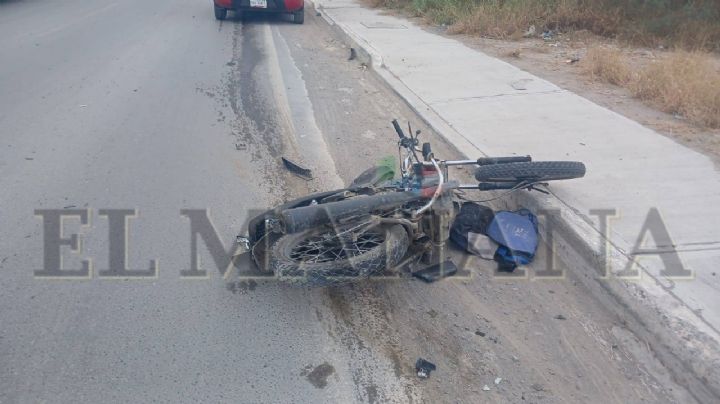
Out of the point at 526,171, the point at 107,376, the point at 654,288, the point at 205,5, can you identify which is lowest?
the point at 107,376

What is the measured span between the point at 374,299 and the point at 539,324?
38.7 inches

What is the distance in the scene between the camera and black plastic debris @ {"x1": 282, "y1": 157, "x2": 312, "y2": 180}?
5.86m

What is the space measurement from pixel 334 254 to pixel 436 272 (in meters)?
0.71

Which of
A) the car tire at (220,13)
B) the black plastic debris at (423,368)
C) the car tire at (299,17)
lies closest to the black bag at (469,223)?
the black plastic debris at (423,368)

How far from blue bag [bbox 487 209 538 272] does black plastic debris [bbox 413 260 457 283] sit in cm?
38

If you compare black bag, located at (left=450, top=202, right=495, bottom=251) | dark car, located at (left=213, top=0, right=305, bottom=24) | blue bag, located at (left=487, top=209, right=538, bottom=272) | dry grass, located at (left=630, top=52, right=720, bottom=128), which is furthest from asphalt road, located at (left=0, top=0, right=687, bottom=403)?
dark car, located at (left=213, top=0, right=305, bottom=24)

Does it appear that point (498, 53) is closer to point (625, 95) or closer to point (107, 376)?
point (625, 95)

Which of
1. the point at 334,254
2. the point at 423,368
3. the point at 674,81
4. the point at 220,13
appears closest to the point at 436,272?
the point at 334,254

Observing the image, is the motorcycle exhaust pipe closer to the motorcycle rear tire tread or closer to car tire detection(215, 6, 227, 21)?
the motorcycle rear tire tread

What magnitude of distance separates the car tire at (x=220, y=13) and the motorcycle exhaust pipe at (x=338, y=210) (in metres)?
13.2

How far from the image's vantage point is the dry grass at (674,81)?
273 inches

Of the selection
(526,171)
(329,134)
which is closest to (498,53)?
(329,134)

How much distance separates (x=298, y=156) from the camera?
643 cm

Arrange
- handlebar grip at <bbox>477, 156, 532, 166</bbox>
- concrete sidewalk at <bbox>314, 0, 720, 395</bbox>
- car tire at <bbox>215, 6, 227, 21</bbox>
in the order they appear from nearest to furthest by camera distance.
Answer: concrete sidewalk at <bbox>314, 0, 720, 395</bbox> < handlebar grip at <bbox>477, 156, 532, 166</bbox> < car tire at <bbox>215, 6, 227, 21</bbox>
